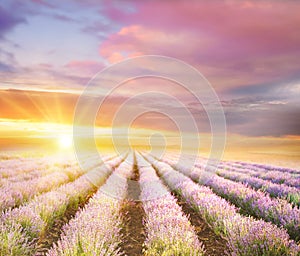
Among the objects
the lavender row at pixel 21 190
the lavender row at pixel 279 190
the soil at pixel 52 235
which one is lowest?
the soil at pixel 52 235

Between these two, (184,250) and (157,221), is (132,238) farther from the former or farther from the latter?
(184,250)

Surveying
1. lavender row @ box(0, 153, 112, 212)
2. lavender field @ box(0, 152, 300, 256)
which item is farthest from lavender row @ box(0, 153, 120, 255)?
lavender row @ box(0, 153, 112, 212)

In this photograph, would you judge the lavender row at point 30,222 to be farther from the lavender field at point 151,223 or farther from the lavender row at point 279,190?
the lavender row at point 279,190

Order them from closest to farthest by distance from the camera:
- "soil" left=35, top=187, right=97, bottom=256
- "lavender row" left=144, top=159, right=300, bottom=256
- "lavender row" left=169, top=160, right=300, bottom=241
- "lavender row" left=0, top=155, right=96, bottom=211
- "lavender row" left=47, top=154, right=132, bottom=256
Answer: "lavender row" left=47, top=154, right=132, bottom=256 < "lavender row" left=144, top=159, right=300, bottom=256 < "soil" left=35, top=187, right=97, bottom=256 < "lavender row" left=169, top=160, right=300, bottom=241 < "lavender row" left=0, top=155, right=96, bottom=211

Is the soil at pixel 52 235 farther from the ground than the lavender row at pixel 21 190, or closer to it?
closer to it

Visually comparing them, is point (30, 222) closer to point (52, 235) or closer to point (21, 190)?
point (52, 235)

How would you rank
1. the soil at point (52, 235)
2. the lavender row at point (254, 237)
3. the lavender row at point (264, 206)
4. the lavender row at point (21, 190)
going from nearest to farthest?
the lavender row at point (254, 237) < the soil at point (52, 235) < the lavender row at point (264, 206) < the lavender row at point (21, 190)

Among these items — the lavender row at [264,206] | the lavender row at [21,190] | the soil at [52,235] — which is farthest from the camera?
the lavender row at [21,190]

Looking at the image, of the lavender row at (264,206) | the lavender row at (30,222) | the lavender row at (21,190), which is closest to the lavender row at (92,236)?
the lavender row at (30,222)

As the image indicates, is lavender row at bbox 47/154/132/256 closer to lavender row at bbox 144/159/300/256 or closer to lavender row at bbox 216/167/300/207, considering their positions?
lavender row at bbox 144/159/300/256

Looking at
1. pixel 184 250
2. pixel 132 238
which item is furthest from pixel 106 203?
pixel 184 250

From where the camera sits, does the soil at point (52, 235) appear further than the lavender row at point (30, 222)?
Yes

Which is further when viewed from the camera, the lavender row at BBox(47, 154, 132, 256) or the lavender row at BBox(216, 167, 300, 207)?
the lavender row at BBox(216, 167, 300, 207)

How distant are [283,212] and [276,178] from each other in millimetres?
6323
